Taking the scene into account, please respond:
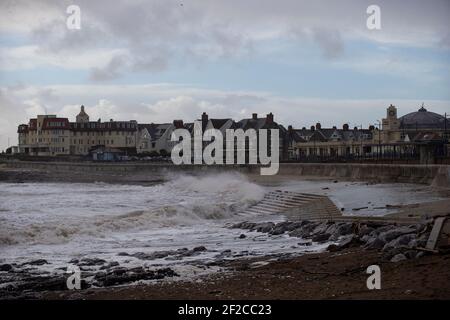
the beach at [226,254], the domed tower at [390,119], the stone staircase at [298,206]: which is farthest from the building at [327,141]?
the beach at [226,254]

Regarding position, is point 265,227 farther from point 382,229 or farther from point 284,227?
point 382,229

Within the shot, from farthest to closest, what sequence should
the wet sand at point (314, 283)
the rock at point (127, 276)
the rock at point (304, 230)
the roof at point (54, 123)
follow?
the roof at point (54, 123) → the rock at point (304, 230) → the rock at point (127, 276) → the wet sand at point (314, 283)

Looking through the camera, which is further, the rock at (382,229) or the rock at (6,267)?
the rock at (382,229)

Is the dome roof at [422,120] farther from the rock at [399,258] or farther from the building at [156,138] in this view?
the rock at [399,258]

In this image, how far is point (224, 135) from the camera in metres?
93.3

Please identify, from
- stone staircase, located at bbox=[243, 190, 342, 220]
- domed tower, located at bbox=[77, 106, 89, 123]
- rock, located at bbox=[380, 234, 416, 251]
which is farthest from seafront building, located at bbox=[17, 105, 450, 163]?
rock, located at bbox=[380, 234, 416, 251]

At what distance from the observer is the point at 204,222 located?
982 inches

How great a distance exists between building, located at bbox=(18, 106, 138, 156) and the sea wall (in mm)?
18802

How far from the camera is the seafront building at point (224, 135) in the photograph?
8431cm

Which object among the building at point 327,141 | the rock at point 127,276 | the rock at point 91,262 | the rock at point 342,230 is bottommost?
the rock at point 91,262
